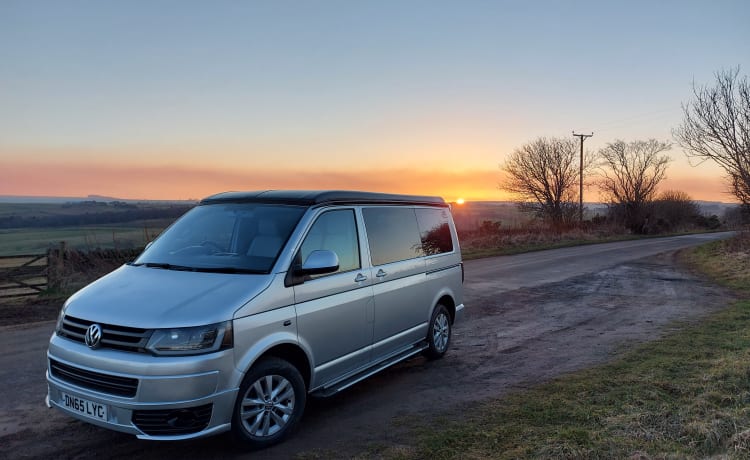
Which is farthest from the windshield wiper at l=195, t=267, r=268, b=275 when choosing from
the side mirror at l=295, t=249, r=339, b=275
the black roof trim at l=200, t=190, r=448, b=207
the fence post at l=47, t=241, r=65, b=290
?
the fence post at l=47, t=241, r=65, b=290

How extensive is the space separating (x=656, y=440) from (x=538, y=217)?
49505mm

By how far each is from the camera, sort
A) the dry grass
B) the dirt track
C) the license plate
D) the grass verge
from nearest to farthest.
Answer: the license plate → the grass verge → the dirt track → the dry grass

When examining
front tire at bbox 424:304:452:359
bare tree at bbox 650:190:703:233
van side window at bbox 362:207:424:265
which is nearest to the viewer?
van side window at bbox 362:207:424:265

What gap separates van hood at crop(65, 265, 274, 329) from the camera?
145 inches

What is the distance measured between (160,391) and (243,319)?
29.3 inches

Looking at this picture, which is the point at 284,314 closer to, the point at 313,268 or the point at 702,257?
the point at 313,268

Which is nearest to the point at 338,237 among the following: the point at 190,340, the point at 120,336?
the point at 190,340

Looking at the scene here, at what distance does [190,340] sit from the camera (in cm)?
364

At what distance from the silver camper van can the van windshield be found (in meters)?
0.01

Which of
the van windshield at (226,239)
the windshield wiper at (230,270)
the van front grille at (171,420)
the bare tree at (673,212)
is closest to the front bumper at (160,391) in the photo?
the van front grille at (171,420)

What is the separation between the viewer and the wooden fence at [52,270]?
14117mm

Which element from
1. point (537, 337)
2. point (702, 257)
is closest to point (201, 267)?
point (537, 337)

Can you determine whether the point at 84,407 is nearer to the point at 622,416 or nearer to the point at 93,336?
the point at 93,336

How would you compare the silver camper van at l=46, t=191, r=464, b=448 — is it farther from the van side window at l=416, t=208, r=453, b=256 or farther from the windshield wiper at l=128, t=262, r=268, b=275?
the van side window at l=416, t=208, r=453, b=256
